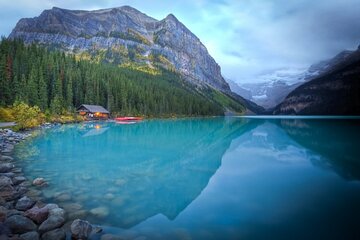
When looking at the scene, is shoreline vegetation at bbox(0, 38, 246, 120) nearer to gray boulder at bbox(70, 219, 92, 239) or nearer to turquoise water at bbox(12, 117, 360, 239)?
turquoise water at bbox(12, 117, 360, 239)

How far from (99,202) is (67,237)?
4681mm

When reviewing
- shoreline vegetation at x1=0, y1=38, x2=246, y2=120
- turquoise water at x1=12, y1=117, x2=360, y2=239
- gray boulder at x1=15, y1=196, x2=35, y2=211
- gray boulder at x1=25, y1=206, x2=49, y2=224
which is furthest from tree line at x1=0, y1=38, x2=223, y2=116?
gray boulder at x1=25, y1=206, x2=49, y2=224

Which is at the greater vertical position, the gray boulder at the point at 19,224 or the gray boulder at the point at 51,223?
the gray boulder at the point at 19,224

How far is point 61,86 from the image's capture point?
305ft

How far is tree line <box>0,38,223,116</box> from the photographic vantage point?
253ft

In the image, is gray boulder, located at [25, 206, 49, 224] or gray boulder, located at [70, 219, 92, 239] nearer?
gray boulder, located at [70, 219, 92, 239]

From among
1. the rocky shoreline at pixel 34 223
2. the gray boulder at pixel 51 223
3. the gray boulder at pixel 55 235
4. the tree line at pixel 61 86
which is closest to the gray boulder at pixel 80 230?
the rocky shoreline at pixel 34 223

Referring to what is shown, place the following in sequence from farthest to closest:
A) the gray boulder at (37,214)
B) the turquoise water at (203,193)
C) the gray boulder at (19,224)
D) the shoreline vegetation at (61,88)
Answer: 1. the shoreline vegetation at (61,88)
2. the turquoise water at (203,193)
3. the gray boulder at (37,214)
4. the gray boulder at (19,224)

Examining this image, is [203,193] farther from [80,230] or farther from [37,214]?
[37,214]

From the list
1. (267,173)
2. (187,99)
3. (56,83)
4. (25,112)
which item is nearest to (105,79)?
(56,83)

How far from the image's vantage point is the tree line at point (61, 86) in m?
77.1

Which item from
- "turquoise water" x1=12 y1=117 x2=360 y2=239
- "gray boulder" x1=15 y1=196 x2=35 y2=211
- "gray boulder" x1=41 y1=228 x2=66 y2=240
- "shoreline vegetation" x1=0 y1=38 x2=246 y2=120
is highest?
"shoreline vegetation" x1=0 y1=38 x2=246 y2=120

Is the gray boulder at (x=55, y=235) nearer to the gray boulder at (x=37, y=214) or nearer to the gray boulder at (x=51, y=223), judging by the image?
the gray boulder at (x=51, y=223)

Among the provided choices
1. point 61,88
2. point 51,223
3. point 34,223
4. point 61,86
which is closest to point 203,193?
point 51,223
